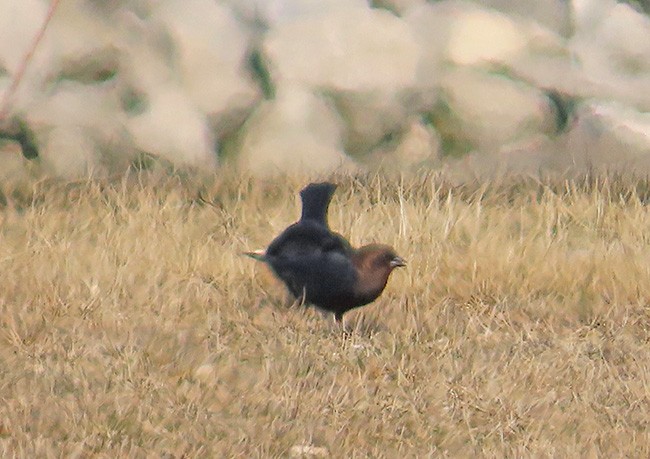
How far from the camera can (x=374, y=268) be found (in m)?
4.60

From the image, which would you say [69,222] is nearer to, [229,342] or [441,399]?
[229,342]

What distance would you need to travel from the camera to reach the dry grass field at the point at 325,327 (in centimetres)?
359

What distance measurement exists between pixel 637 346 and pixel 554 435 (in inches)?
39.0

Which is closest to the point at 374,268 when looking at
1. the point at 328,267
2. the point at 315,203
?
the point at 328,267

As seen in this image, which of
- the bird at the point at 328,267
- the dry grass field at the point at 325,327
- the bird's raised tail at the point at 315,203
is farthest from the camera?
the bird's raised tail at the point at 315,203

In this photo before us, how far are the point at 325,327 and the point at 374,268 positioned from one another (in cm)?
26

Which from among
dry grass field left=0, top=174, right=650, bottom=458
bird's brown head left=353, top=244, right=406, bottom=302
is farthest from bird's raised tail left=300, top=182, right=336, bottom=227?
bird's brown head left=353, top=244, right=406, bottom=302

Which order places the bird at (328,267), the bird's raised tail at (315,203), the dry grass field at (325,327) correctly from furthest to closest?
the bird's raised tail at (315,203)
the bird at (328,267)
the dry grass field at (325,327)

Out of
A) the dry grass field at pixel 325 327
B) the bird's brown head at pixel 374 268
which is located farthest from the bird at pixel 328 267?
the dry grass field at pixel 325 327

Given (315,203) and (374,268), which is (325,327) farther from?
(315,203)

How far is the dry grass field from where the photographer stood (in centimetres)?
359

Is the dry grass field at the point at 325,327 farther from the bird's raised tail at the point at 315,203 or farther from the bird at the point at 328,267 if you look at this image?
the bird's raised tail at the point at 315,203

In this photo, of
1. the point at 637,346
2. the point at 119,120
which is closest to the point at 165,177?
the point at 119,120

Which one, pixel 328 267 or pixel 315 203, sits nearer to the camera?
pixel 328 267
